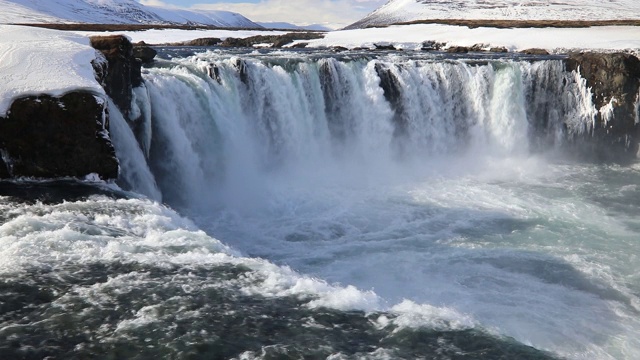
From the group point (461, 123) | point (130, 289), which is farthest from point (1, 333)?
point (461, 123)

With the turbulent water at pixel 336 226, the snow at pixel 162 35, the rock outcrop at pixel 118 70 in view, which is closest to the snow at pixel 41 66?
the rock outcrop at pixel 118 70

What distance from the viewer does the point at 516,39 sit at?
4316 centimetres

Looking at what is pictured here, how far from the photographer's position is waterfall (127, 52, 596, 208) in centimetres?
1634

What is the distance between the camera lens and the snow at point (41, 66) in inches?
455

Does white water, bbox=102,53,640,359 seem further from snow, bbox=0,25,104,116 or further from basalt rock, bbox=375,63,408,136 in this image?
snow, bbox=0,25,104,116

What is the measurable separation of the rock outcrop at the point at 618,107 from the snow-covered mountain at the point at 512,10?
8864 centimetres

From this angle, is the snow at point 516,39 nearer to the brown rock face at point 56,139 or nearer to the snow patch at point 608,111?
the snow patch at point 608,111

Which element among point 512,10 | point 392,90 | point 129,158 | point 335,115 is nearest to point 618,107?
point 392,90

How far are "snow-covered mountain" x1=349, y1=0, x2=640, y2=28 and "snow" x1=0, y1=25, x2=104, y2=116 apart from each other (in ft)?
346

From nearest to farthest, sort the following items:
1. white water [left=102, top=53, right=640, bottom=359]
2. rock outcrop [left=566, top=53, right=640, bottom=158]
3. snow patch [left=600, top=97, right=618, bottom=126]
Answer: white water [left=102, top=53, right=640, bottom=359] < rock outcrop [left=566, top=53, right=640, bottom=158] < snow patch [left=600, top=97, right=618, bottom=126]

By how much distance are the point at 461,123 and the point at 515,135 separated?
232cm

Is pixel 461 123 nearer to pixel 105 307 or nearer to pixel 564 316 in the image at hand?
pixel 564 316

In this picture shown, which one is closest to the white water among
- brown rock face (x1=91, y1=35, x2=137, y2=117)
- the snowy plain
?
brown rock face (x1=91, y1=35, x2=137, y2=117)

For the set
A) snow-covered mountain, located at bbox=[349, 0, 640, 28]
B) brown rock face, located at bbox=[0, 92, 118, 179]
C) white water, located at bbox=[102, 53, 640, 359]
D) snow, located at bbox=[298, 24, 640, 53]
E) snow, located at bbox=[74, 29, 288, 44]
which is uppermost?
snow-covered mountain, located at bbox=[349, 0, 640, 28]
